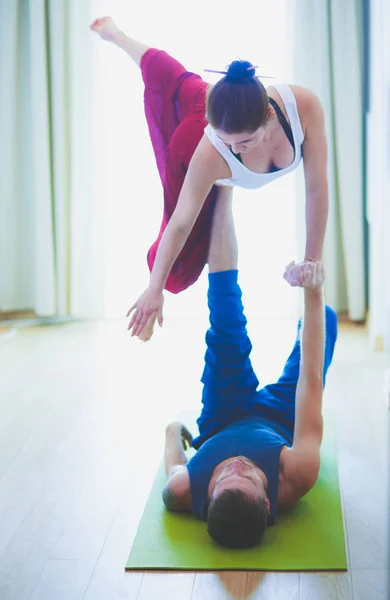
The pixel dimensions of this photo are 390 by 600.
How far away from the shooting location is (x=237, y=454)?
2.36m

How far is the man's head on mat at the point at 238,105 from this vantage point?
202 centimetres

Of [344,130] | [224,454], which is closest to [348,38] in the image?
[344,130]

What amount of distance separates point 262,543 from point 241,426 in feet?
1.26

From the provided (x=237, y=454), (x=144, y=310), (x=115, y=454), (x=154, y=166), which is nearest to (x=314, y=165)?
(x=144, y=310)

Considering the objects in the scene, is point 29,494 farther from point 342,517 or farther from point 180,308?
point 180,308

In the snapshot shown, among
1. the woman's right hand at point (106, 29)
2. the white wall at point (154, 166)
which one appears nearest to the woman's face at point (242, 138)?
the woman's right hand at point (106, 29)

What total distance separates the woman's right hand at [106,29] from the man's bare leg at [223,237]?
70 cm

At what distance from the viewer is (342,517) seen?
245 cm

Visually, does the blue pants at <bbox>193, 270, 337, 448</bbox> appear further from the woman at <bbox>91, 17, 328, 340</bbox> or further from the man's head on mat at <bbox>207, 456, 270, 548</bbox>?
the man's head on mat at <bbox>207, 456, 270, 548</bbox>

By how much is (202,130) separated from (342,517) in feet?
4.20

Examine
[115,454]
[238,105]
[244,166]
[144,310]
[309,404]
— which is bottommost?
[115,454]

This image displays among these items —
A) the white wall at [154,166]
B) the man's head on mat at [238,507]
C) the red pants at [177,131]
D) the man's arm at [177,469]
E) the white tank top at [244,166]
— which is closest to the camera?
the man's head on mat at [238,507]

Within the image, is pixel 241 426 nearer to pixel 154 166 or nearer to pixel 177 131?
pixel 177 131

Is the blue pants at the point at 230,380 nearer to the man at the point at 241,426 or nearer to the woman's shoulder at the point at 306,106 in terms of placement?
the man at the point at 241,426
